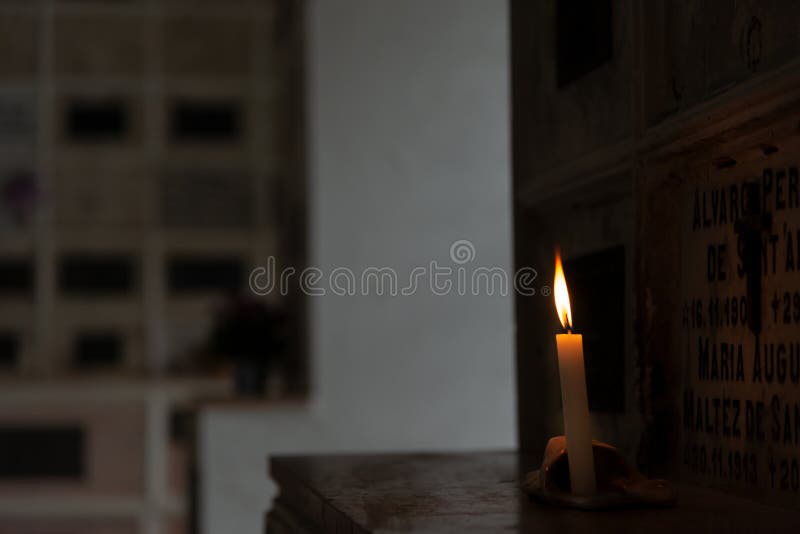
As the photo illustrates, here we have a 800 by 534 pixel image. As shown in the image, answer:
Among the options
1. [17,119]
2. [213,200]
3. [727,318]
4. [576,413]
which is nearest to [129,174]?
[213,200]

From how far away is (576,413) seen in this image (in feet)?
3.05

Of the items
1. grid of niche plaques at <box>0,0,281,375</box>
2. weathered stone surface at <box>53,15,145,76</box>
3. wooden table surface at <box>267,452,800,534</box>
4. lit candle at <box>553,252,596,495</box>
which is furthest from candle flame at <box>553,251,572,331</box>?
weathered stone surface at <box>53,15,145,76</box>

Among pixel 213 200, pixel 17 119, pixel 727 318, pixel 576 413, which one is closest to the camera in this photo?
pixel 576 413

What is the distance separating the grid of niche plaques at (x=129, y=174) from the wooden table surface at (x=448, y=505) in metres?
3.66

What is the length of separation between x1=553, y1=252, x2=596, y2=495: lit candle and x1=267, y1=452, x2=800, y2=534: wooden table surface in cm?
3

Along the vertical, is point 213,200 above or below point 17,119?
below

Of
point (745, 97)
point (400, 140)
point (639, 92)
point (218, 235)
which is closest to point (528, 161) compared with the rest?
point (639, 92)

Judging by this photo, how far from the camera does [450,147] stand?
343 cm

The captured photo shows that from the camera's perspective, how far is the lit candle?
3.05 feet

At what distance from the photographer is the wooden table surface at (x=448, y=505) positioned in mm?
866

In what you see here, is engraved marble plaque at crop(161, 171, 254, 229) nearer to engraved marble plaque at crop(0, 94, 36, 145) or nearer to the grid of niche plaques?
the grid of niche plaques

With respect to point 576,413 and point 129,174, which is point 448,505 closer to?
point 576,413

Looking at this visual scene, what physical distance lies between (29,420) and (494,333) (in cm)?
164

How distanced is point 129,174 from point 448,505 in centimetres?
421
